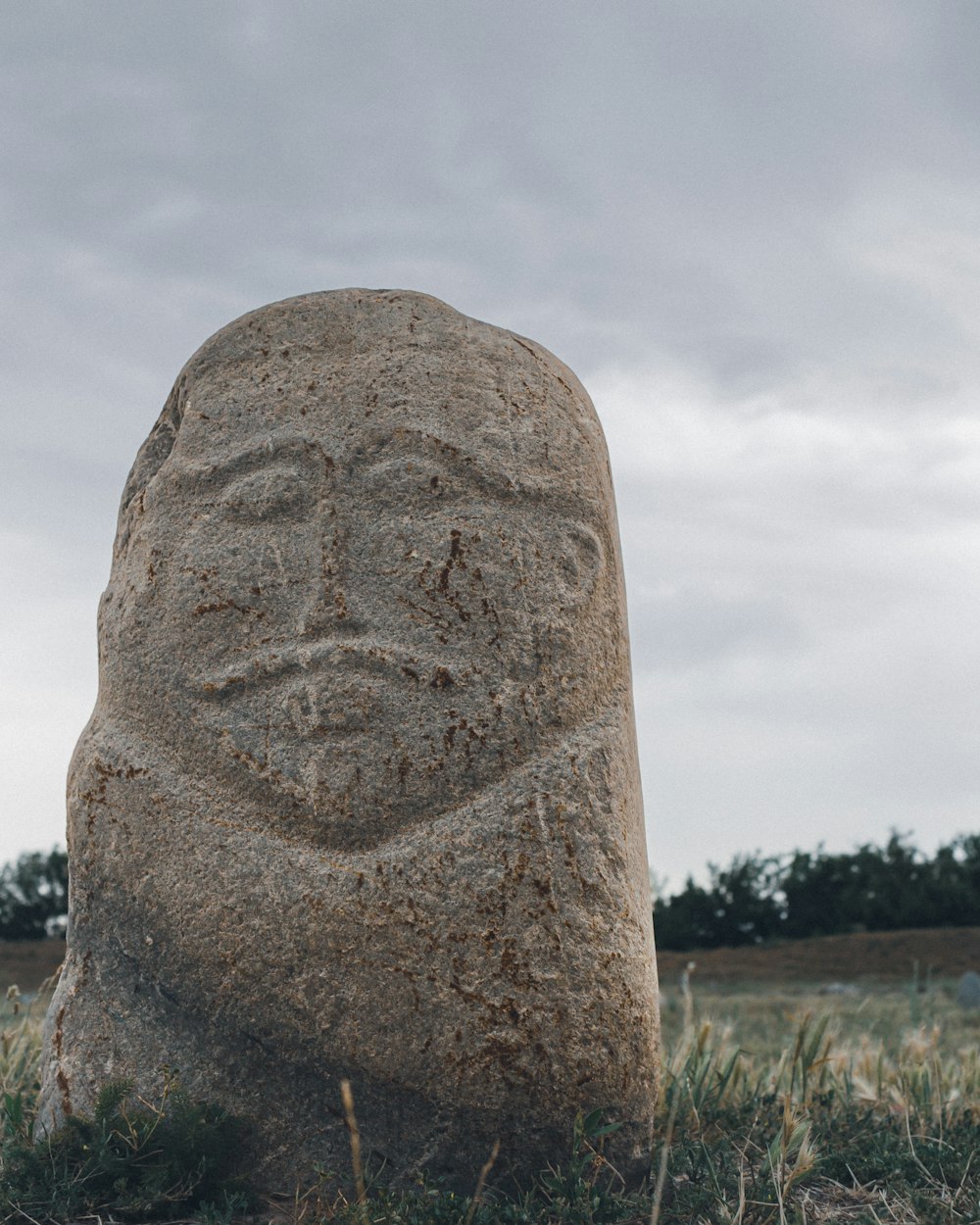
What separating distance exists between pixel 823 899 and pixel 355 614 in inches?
771

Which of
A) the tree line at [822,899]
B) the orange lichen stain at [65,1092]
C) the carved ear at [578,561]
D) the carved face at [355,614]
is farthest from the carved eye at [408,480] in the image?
the tree line at [822,899]

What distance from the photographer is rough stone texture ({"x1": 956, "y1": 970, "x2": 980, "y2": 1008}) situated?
15.2 m

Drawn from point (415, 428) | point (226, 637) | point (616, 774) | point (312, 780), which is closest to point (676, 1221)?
point (616, 774)

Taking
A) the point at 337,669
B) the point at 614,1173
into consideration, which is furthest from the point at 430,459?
the point at 614,1173

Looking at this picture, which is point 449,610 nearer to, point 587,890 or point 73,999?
point 587,890

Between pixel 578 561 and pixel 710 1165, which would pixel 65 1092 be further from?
pixel 578 561

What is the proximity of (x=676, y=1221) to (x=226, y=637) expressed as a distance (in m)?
2.27

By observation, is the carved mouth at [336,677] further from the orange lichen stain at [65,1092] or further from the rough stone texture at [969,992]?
the rough stone texture at [969,992]

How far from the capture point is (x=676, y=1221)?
11.8ft

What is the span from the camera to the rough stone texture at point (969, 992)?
15242mm

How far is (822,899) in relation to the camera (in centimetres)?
2159

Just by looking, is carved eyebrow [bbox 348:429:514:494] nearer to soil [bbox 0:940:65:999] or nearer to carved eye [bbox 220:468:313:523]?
carved eye [bbox 220:468:313:523]

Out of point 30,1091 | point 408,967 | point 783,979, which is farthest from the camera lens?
point 783,979

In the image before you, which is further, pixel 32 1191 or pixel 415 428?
pixel 415 428
